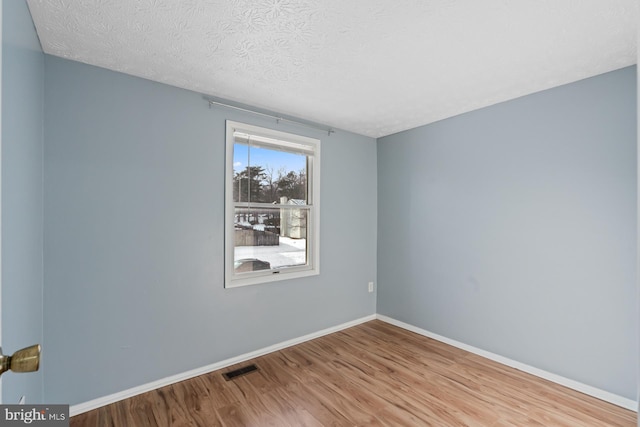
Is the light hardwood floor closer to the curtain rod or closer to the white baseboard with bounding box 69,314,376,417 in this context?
the white baseboard with bounding box 69,314,376,417

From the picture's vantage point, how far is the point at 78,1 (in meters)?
1.55

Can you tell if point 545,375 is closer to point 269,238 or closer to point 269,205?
point 269,238

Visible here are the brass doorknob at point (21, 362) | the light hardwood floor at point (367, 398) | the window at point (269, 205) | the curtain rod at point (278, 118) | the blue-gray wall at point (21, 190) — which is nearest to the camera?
the brass doorknob at point (21, 362)

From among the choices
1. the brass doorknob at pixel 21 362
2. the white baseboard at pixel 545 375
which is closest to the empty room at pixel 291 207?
the white baseboard at pixel 545 375

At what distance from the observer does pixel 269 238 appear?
3166 millimetres

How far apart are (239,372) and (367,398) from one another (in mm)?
1114

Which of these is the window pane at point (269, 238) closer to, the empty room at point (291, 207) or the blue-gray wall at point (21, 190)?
the empty room at point (291, 207)

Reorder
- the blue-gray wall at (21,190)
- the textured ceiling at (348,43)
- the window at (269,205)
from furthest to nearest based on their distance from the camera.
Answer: the window at (269,205) < the textured ceiling at (348,43) < the blue-gray wall at (21,190)

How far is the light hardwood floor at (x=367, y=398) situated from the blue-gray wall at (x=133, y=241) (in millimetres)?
268

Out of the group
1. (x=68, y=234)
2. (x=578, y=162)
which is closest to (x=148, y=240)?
(x=68, y=234)

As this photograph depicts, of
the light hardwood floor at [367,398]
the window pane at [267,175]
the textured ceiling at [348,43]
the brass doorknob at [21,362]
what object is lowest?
the light hardwood floor at [367,398]

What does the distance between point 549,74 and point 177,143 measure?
9.77ft

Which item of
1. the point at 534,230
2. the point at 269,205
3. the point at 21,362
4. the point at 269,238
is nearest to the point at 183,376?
the point at 269,238

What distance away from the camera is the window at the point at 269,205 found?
2.85m
